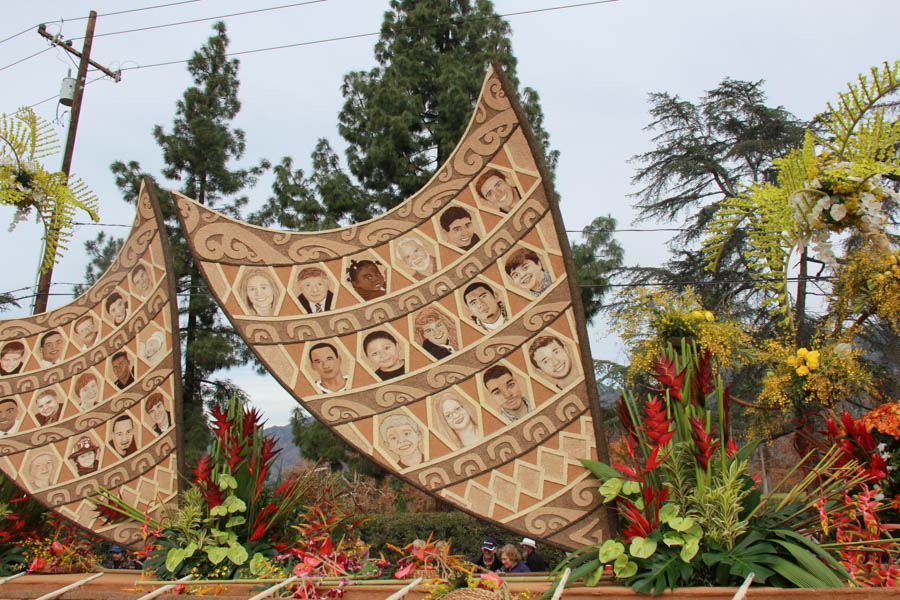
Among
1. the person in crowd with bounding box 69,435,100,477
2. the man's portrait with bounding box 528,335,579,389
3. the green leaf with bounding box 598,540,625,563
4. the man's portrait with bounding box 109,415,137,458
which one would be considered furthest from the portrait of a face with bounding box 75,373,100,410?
the green leaf with bounding box 598,540,625,563

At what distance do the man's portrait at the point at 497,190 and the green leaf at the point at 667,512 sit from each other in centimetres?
180

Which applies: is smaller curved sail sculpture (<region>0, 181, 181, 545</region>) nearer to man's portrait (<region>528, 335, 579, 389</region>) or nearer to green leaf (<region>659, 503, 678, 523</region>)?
man's portrait (<region>528, 335, 579, 389</region>)

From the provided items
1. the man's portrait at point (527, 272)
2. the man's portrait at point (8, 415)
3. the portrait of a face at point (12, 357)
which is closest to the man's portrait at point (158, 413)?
the man's portrait at point (8, 415)

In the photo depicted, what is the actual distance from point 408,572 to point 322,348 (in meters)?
1.40

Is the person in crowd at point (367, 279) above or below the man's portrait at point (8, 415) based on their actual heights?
above

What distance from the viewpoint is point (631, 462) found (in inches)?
137

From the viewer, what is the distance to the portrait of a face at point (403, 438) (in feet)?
13.1

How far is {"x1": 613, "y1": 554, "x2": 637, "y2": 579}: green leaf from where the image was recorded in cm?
311

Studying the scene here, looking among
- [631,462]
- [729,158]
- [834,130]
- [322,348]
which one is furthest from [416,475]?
[729,158]

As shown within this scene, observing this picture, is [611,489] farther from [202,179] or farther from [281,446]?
[202,179]

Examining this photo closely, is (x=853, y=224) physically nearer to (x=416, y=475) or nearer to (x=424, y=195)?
(x=424, y=195)

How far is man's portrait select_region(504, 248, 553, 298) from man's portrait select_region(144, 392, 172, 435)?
2.87 meters

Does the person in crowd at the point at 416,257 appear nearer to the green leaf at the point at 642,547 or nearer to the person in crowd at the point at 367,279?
the person in crowd at the point at 367,279

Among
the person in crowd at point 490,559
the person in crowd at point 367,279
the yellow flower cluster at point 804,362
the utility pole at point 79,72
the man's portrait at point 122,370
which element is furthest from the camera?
the utility pole at point 79,72
